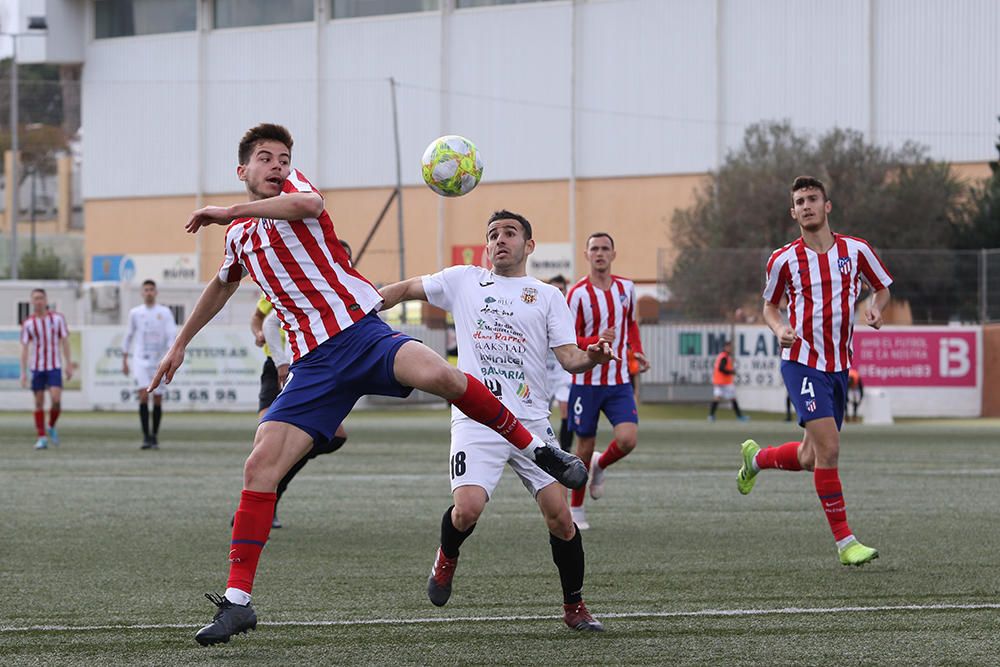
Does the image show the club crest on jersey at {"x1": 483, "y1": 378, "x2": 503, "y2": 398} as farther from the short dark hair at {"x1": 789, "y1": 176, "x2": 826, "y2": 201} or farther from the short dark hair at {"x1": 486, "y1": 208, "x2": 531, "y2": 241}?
the short dark hair at {"x1": 789, "y1": 176, "x2": 826, "y2": 201}

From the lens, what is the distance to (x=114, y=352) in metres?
33.1

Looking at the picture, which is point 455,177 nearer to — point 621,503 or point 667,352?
point 621,503

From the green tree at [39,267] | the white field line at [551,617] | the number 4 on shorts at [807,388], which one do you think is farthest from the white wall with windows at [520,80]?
the white field line at [551,617]

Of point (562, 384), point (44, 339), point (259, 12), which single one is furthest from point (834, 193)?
point (562, 384)

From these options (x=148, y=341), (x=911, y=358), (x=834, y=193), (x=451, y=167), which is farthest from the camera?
(x=834, y=193)

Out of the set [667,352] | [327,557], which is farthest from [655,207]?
[327,557]

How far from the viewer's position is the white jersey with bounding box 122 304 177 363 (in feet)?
68.9

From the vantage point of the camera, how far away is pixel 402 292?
24.0ft

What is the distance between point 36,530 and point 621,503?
496 centimetres

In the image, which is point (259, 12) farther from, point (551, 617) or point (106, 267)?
point (551, 617)

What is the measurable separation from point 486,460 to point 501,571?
182cm

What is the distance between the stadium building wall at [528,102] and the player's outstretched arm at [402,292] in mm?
44924

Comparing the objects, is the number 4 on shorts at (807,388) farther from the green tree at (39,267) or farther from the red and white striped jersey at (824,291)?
the green tree at (39,267)

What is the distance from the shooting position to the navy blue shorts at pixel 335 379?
249 inches
